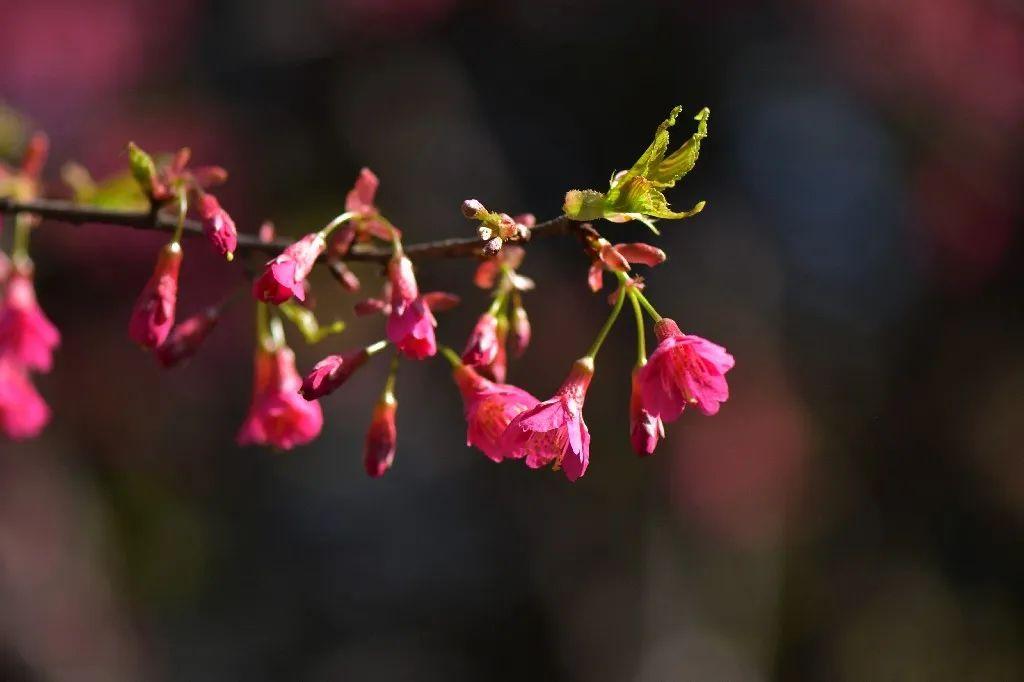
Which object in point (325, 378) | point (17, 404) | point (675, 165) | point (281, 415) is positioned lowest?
point (17, 404)

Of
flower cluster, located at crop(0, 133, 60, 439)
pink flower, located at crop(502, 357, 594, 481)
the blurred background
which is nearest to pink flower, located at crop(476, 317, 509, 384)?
pink flower, located at crop(502, 357, 594, 481)

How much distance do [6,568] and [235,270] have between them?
155 cm

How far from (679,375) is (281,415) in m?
0.57

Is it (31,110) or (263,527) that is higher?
(31,110)

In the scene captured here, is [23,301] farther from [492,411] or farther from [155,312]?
[492,411]

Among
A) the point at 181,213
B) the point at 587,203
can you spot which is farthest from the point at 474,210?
the point at 181,213

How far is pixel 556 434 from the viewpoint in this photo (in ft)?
3.94

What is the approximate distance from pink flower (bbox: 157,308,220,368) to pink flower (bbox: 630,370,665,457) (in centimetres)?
55

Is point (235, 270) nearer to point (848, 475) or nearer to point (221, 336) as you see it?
point (221, 336)

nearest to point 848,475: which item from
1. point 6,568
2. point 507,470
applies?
point 507,470

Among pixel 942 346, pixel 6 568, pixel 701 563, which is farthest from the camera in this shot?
pixel 942 346

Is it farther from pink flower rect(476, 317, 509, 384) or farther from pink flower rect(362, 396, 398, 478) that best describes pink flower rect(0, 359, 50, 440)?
pink flower rect(476, 317, 509, 384)

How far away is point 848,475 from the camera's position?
470 cm

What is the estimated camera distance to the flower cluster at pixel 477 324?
3.42 ft
